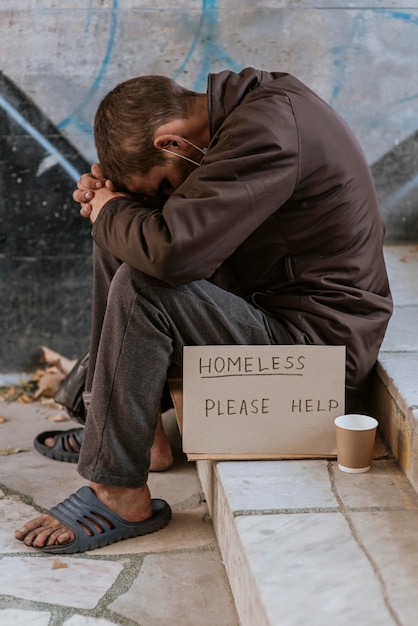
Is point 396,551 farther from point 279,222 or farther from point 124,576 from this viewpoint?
point 279,222

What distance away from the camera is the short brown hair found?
252cm

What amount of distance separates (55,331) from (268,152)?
2.08 meters

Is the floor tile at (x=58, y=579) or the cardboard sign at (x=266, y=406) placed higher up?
the cardboard sign at (x=266, y=406)

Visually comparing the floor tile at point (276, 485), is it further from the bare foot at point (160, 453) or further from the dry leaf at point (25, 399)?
the dry leaf at point (25, 399)

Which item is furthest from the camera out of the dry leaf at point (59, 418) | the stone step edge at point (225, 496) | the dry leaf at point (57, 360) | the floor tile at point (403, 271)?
the dry leaf at point (57, 360)

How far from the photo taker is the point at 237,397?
8.64 ft

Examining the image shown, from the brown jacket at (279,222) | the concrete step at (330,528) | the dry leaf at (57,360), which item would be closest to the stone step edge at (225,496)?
the concrete step at (330,528)

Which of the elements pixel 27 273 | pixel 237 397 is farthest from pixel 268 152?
pixel 27 273

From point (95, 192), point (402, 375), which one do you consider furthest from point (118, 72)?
point (402, 375)

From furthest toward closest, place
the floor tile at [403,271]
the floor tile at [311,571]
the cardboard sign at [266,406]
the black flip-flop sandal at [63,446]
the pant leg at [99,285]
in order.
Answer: the floor tile at [403,271]
the black flip-flop sandal at [63,446]
the pant leg at [99,285]
the cardboard sign at [266,406]
the floor tile at [311,571]

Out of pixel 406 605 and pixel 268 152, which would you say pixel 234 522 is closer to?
pixel 406 605

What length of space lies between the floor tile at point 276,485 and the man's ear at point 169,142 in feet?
2.94

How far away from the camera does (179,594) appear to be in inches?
94.3

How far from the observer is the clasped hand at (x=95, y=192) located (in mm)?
2645
